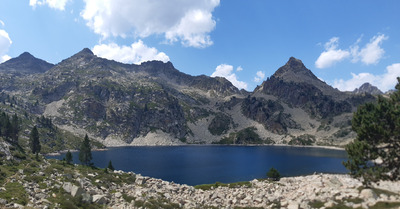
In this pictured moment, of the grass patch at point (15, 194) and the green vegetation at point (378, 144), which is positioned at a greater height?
the green vegetation at point (378, 144)

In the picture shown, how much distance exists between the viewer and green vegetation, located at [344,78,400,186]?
30.5m

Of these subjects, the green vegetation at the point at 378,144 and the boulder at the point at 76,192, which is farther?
the boulder at the point at 76,192

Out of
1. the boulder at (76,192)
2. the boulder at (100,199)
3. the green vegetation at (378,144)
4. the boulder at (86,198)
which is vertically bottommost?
the boulder at (100,199)

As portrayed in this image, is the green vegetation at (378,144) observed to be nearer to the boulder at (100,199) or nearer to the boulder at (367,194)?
the boulder at (367,194)

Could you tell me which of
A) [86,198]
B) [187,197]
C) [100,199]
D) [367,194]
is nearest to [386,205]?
[367,194]

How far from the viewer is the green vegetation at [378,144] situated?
30.5 metres

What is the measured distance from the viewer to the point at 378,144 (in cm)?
3200

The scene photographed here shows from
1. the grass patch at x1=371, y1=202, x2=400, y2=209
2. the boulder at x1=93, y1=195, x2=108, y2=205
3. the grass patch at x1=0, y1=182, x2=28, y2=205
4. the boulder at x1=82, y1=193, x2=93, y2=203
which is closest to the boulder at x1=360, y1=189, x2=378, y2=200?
the grass patch at x1=371, y1=202, x2=400, y2=209

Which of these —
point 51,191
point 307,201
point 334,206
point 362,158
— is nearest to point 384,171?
point 362,158

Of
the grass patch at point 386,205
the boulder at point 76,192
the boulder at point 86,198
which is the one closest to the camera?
the grass patch at point 386,205

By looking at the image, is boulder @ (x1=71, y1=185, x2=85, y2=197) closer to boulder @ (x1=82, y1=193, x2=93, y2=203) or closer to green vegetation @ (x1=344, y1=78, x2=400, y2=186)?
boulder @ (x1=82, y1=193, x2=93, y2=203)

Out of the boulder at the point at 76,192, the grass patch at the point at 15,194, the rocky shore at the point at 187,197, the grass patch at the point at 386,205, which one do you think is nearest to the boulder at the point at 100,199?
the rocky shore at the point at 187,197

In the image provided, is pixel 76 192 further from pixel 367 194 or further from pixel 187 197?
pixel 367 194

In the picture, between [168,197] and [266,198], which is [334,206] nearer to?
[266,198]
